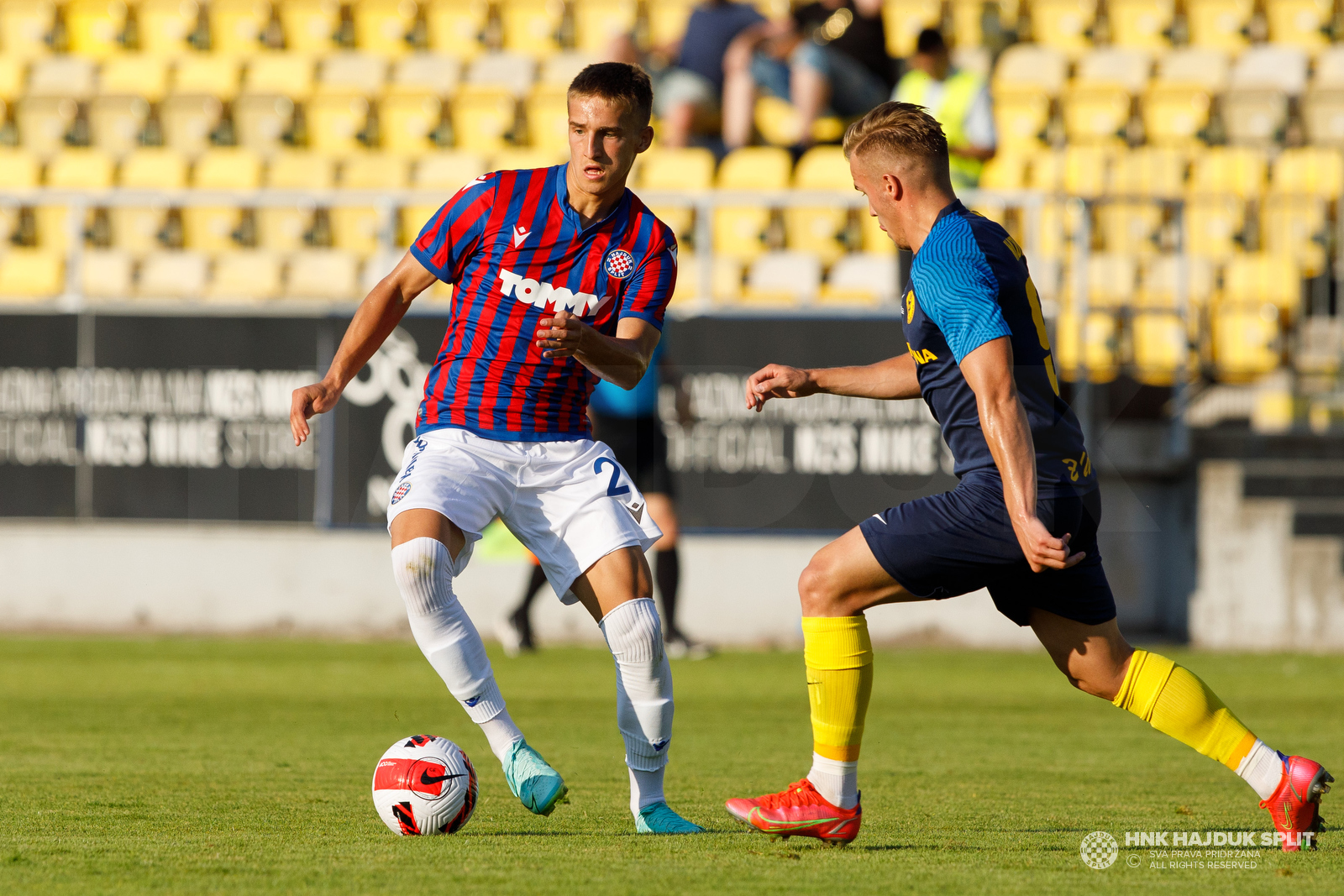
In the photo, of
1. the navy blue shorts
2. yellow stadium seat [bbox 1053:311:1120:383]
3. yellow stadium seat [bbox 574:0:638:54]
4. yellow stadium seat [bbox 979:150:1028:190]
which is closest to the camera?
the navy blue shorts

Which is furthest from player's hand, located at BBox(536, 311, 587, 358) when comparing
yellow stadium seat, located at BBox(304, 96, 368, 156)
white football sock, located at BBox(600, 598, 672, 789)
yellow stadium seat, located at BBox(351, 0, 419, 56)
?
yellow stadium seat, located at BBox(351, 0, 419, 56)

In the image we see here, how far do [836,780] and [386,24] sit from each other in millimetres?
13886

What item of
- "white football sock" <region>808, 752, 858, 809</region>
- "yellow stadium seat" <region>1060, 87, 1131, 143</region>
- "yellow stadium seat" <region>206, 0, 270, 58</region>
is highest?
"yellow stadium seat" <region>206, 0, 270, 58</region>

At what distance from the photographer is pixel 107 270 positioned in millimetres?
13297

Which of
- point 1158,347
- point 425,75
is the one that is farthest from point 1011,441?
point 425,75

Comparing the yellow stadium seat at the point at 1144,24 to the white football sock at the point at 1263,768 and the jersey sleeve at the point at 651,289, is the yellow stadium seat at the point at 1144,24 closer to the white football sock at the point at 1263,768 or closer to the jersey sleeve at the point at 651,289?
the jersey sleeve at the point at 651,289

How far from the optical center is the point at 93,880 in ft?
12.7

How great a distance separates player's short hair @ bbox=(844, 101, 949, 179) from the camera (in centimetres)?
438

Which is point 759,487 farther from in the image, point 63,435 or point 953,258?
point 953,258

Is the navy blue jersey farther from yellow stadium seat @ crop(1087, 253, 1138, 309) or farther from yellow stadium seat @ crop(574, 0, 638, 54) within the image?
yellow stadium seat @ crop(574, 0, 638, 54)

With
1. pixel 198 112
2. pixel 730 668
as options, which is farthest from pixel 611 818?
pixel 198 112

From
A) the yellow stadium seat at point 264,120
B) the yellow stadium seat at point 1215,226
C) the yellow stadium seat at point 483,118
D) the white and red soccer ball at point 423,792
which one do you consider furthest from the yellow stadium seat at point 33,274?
the white and red soccer ball at point 423,792

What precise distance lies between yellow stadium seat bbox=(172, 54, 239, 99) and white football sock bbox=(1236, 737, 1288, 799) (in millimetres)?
13472

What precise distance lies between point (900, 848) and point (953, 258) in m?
1.58
